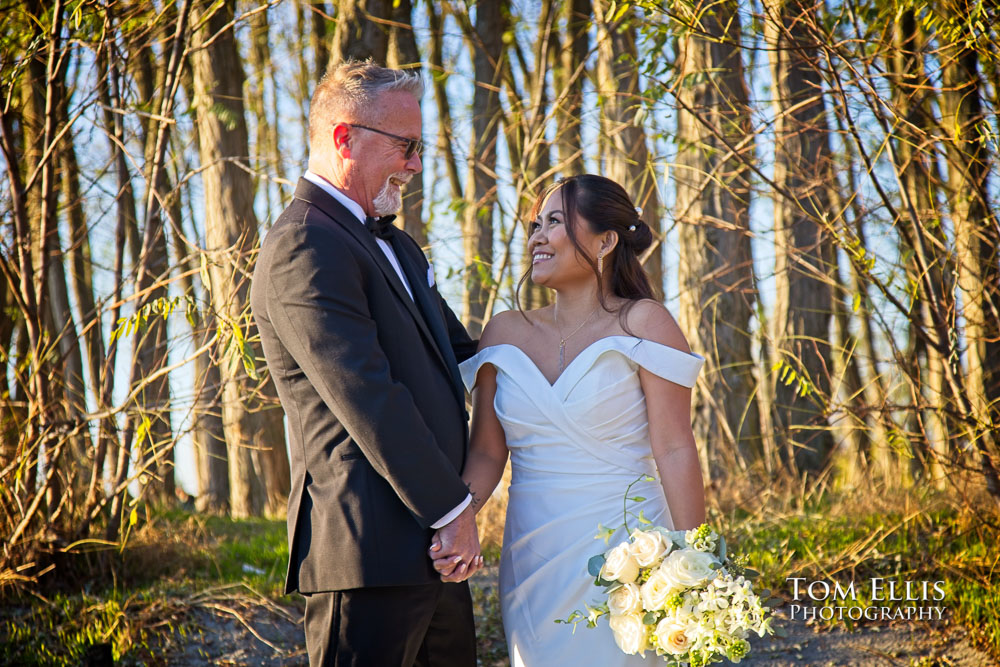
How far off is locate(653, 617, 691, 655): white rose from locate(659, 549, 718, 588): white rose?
0.10m

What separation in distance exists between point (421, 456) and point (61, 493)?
130 inches

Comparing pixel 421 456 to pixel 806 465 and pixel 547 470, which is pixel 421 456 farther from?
pixel 806 465

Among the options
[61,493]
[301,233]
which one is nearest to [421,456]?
[301,233]

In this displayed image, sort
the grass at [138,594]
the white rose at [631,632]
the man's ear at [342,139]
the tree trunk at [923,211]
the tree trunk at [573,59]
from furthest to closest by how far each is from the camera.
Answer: the tree trunk at [573,59] < the grass at [138,594] < the tree trunk at [923,211] < the man's ear at [342,139] < the white rose at [631,632]

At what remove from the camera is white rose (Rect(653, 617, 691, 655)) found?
7.32 feet

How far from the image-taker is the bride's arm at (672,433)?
2.76 meters

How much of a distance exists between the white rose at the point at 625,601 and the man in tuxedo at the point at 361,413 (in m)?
0.42

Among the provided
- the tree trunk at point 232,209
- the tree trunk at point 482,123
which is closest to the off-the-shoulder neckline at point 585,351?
the tree trunk at point 232,209

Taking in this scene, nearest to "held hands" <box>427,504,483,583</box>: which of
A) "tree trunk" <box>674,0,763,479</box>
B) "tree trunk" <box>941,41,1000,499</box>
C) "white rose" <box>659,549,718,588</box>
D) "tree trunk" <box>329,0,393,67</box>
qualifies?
"white rose" <box>659,549,718,588</box>

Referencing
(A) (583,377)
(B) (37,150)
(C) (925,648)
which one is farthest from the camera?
(B) (37,150)

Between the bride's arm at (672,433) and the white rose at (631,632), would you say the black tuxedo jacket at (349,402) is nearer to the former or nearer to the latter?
the white rose at (631,632)

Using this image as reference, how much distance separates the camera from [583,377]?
2.93m

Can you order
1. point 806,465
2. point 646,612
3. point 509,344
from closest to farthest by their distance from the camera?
1. point 646,612
2. point 509,344
3. point 806,465

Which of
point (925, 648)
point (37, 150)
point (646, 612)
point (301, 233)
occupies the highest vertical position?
point (37, 150)
